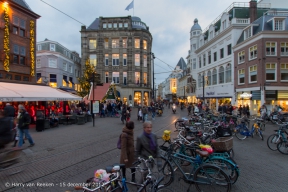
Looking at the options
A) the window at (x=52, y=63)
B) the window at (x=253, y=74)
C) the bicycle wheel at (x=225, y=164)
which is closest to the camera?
the bicycle wheel at (x=225, y=164)

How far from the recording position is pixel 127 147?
15.1 ft

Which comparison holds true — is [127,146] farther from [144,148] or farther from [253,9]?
[253,9]

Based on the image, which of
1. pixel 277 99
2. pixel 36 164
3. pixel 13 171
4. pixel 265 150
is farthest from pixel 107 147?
pixel 277 99

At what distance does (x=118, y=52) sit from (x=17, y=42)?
80.7ft

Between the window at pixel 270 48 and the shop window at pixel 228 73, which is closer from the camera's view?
the window at pixel 270 48

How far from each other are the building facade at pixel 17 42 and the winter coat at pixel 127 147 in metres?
15.6

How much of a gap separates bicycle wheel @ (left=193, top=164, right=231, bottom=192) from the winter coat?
5.23 ft

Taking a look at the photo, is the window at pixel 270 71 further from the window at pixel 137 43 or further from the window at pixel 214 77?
the window at pixel 137 43

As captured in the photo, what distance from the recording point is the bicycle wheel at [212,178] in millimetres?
4191

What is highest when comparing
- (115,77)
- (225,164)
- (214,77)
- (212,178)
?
(115,77)

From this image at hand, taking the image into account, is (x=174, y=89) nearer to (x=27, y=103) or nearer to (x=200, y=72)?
(x=200, y=72)

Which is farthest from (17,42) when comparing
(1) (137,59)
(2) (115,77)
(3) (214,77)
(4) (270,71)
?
(3) (214,77)

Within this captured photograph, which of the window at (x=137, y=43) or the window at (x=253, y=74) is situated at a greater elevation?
the window at (x=137, y=43)

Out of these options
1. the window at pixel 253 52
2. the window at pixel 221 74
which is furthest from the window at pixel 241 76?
the window at pixel 221 74
